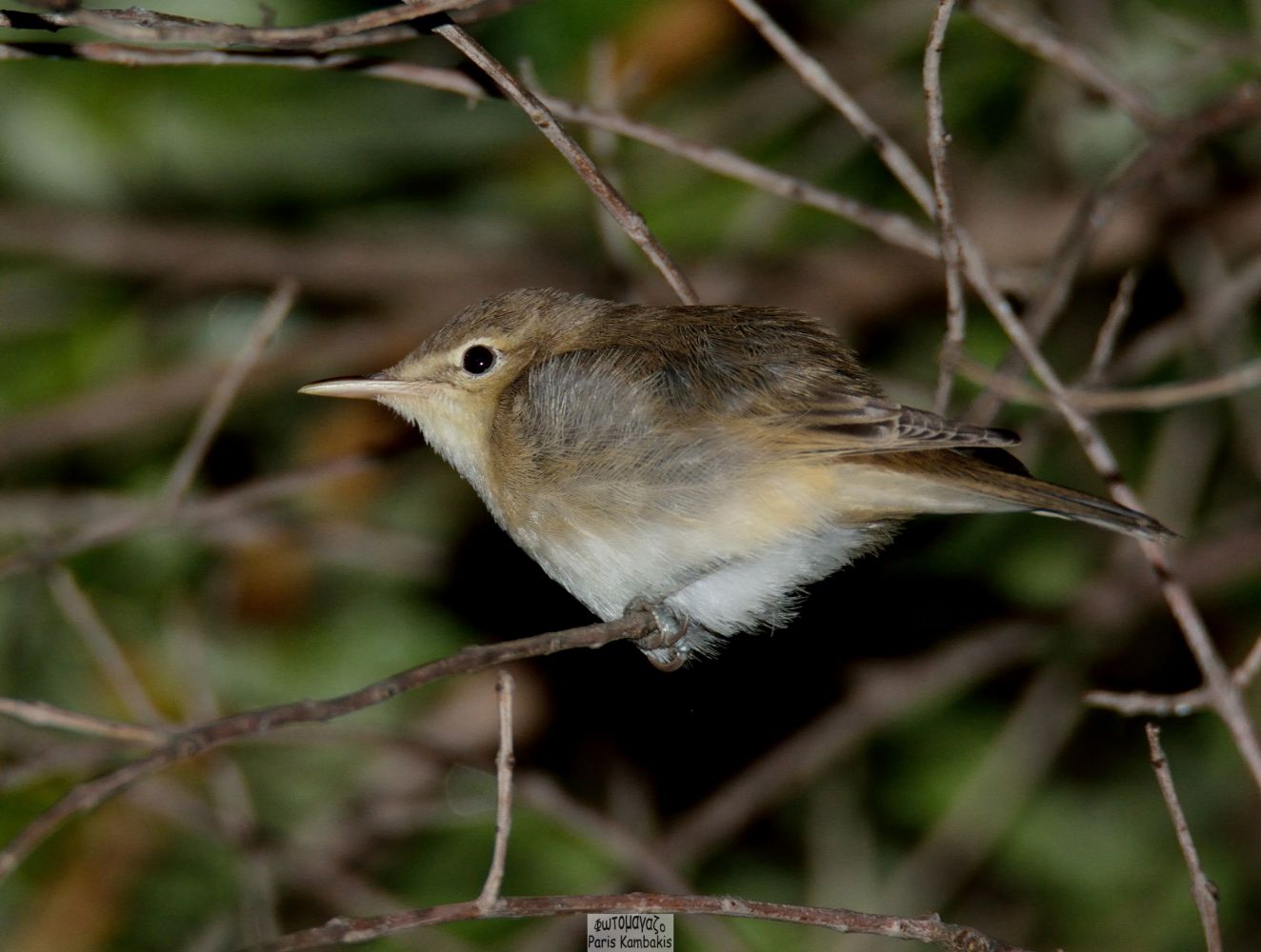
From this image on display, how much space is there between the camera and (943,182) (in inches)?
124

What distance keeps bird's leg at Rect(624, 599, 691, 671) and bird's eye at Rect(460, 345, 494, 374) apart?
901 millimetres

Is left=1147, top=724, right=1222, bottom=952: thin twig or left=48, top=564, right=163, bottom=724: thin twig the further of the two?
left=48, top=564, right=163, bottom=724: thin twig

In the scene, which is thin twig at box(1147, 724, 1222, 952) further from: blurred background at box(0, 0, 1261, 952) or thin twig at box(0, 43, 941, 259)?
blurred background at box(0, 0, 1261, 952)

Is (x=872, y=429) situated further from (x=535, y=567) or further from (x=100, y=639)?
(x=535, y=567)

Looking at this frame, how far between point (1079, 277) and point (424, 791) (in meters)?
3.67

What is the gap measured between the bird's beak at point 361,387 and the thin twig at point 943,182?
5.09 ft

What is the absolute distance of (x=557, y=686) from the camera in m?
6.14

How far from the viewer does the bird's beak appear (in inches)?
149

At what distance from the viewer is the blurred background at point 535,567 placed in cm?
550

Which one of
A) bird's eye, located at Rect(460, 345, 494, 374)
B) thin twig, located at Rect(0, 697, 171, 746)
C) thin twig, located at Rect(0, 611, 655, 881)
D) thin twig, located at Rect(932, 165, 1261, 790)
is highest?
bird's eye, located at Rect(460, 345, 494, 374)

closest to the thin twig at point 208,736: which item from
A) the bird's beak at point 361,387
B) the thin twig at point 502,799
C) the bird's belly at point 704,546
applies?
the thin twig at point 502,799

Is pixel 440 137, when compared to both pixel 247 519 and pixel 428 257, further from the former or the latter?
pixel 247 519

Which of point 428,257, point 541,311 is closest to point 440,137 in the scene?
point 428,257

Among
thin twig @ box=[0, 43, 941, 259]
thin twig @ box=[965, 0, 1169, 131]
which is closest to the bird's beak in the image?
thin twig @ box=[0, 43, 941, 259]
